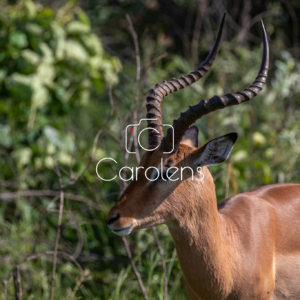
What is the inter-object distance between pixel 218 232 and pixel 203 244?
115mm

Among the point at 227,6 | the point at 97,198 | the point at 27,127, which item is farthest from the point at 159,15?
the point at 97,198

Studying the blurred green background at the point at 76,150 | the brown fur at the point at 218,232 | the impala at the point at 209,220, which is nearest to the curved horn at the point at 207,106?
the impala at the point at 209,220

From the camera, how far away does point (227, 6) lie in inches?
340

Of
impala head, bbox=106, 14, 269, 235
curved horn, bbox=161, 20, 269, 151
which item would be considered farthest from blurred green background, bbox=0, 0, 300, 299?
curved horn, bbox=161, 20, 269, 151

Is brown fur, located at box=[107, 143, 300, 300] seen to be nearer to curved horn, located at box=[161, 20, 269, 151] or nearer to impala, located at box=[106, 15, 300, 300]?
impala, located at box=[106, 15, 300, 300]

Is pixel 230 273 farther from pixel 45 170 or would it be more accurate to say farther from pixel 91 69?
pixel 91 69

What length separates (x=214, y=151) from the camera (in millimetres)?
2271

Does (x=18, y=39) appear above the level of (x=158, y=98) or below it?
above

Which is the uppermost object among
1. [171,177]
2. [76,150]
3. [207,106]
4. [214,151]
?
[76,150]

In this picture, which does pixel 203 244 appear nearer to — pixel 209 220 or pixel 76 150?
pixel 209 220

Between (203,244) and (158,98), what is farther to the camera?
(158,98)

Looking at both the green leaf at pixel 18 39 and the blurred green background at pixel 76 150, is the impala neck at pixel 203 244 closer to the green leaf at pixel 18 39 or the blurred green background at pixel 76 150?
the blurred green background at pixel 76 150

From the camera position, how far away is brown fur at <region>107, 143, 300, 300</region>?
7.47 ft

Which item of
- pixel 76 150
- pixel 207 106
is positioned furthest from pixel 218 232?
pixel 76 150
